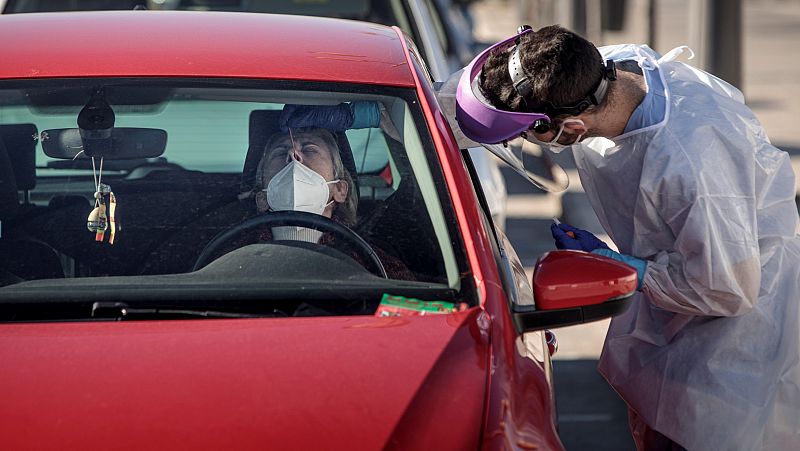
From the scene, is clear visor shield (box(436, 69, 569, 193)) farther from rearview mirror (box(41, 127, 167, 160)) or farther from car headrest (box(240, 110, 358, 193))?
rearview mirror (box(41, 127, 167, 160))

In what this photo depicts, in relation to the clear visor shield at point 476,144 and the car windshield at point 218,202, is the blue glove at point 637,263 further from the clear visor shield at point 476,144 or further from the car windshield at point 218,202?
the car windshield at point 218,202

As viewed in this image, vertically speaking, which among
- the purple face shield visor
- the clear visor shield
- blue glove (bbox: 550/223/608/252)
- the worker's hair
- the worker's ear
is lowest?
blue glove (bbox: 550/223/608/252)

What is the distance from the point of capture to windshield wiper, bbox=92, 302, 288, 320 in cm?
263

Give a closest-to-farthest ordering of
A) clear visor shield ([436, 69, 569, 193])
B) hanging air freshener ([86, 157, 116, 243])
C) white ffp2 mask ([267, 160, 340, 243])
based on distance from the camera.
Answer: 1. hanging air freshener ([86, 157, 116, 243])
2. white ffp2 mask ([267, 160, 340, 243])
3. clear visor shield ([436, 69, 569, 193])

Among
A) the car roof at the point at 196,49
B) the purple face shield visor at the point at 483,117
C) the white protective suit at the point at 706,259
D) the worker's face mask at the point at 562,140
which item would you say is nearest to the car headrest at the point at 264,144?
the car roof at the point at 196,49

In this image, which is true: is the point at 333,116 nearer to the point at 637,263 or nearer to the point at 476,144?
the point at 476,144

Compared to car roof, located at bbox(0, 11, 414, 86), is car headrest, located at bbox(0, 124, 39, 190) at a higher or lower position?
lower

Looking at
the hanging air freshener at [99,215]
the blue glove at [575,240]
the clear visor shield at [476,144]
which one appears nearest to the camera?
the hanging air freshener at [99,215]

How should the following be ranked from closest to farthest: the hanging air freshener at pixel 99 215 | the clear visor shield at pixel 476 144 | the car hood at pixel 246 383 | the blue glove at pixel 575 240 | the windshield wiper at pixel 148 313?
the car hood at pixel 246 383, the windshield wiper at pixel 148 313, the hanging air freshener at pixel 99 215, the blue glove at pixel 575 240, the clear visor shield at pixel 476 144

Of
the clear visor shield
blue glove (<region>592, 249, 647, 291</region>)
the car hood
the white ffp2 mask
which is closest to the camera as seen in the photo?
the car hood

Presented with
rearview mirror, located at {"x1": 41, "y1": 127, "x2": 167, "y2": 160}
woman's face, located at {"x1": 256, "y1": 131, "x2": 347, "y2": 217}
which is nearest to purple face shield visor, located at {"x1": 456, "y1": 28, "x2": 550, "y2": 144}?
woman's face, located at {"x1": 256, "y1": 131, "x2": 347, "y2": 217}

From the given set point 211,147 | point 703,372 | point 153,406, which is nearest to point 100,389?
point 153,406

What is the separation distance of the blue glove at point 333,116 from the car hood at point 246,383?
2.28ft

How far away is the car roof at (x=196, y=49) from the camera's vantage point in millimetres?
3088
